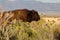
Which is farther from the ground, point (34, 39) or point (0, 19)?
point (0, 19)

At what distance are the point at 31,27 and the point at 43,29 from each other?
407 mm

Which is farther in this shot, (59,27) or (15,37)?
(59,27)

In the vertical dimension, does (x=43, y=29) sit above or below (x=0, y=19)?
below

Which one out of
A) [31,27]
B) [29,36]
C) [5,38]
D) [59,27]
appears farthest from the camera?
[59,27]

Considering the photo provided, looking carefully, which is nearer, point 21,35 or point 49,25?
point 21,35

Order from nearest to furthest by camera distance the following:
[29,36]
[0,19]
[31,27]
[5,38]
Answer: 1. [5,38]
2. [0,19]
3. [29,36]
4. [31,27]

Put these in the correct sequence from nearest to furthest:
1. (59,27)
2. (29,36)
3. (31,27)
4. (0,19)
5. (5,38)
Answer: (5,38) → (0,19) → (29,36) → (31,27) → (59,27)

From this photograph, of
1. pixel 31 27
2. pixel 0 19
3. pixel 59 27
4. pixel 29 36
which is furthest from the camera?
pixel 59 27

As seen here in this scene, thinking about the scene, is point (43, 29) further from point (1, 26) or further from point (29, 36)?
point (1, 26)

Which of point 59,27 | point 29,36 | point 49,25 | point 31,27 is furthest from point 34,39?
point 59,27

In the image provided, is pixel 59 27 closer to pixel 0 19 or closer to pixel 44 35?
pixel 44 35

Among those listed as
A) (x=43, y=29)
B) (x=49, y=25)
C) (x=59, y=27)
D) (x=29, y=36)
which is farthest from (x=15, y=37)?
(x=59, y=27)

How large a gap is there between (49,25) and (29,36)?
Result: 1386mm

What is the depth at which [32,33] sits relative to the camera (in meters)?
8.25
